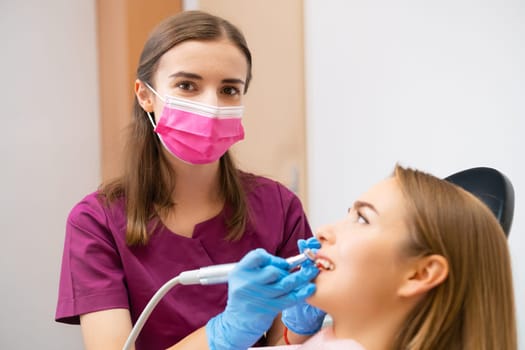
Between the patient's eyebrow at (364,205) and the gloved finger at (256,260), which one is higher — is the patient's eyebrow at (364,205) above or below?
above

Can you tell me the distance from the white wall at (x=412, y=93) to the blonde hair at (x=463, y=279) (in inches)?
22.9

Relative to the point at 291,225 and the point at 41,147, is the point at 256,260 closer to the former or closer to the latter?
the point at 291,225

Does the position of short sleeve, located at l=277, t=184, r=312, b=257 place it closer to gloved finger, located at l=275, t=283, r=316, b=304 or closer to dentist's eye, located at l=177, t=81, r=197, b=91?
dentist's eye, located at l=177, t=81, r=197, b=91

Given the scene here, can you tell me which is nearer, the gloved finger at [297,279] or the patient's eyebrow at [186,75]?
the gloved finger at [297,279]

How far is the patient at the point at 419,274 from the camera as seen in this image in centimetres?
104

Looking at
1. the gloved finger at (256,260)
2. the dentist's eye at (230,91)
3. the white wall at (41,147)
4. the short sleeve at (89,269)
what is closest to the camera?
the gloved finger at (256,260)

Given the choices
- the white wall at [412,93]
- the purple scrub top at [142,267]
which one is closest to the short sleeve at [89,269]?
the purple scrub top at [142,267]

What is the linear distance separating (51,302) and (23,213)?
1.33ft

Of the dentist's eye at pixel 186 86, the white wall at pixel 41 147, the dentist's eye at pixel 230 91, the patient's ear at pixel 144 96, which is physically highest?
the dentist's eye at pixel 186 86

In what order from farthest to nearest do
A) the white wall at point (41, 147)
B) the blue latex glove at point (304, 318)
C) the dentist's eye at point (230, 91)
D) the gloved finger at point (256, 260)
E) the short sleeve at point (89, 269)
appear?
1. the white wall at point (41, 147)
2. the dentist's eye at point (230, 91)
3. the short sleeve at point (89, 269)
4. the blue latex glove at point (304, 318)
5. the gloved finger at point (256, 260)

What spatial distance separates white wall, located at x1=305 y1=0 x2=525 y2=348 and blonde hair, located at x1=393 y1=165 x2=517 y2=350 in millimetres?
581

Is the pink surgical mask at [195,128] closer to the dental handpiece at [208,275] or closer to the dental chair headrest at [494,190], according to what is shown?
the dental handpiece at [208,275]

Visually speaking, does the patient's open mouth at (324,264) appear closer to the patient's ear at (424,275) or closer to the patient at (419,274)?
the patient at (419,274)

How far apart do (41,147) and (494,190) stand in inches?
78.5
